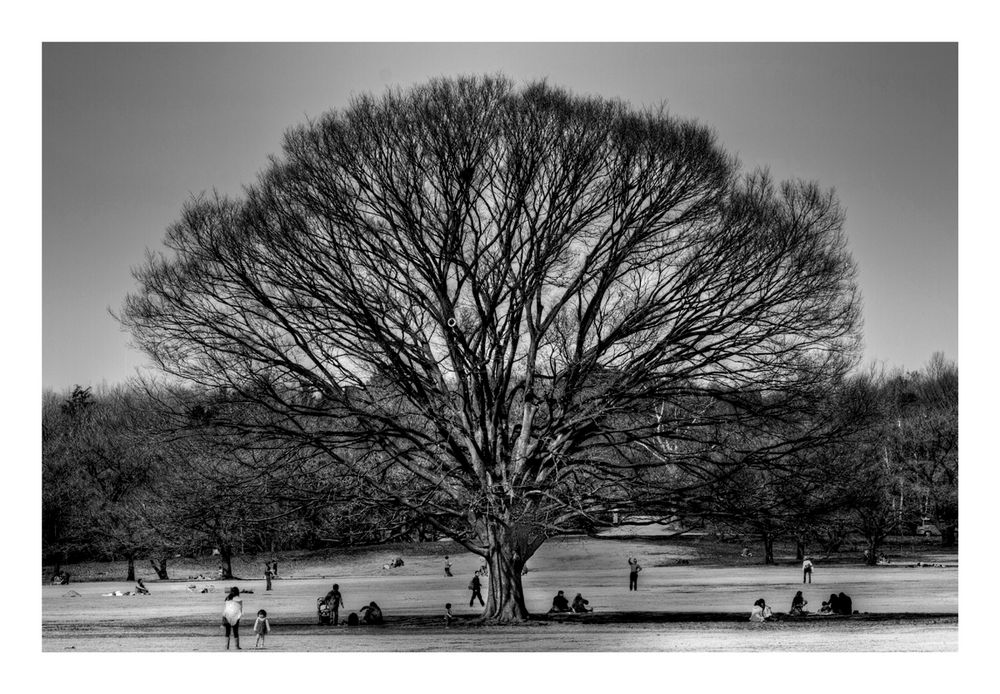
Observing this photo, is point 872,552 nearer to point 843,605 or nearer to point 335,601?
point 843,605

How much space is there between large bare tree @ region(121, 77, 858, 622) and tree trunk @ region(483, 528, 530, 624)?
0.04 m

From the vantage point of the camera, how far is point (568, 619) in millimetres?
18406

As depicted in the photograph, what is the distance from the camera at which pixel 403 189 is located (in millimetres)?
17281

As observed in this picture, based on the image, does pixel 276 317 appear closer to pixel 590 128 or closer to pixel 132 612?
pixel 590 128

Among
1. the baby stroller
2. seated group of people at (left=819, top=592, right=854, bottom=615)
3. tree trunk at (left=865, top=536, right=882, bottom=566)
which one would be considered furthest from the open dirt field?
tree trunk at (left=865, top=536, right=882, bottom=566)

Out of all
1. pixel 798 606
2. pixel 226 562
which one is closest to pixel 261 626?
pixel 798 606

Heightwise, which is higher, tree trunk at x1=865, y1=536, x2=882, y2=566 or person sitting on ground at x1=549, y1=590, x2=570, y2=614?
person sitting on ground at x1=549, y1=590, x2=570, y2=614

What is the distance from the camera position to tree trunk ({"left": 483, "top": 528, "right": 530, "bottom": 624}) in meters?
17.5

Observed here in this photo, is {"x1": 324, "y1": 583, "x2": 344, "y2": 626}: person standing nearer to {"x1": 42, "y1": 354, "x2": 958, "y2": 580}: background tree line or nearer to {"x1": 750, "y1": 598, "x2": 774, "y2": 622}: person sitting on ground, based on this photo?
{"x1": 42, "y1": 354, "x2": 958, "y2": 580}: background tree line

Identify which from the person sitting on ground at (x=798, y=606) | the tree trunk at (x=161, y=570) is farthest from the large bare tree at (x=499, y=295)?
the tree trunk at (x=161, y=570)

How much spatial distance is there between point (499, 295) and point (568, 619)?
6.04 metres

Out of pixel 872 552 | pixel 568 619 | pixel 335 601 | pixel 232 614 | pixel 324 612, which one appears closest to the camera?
pixel 232 614

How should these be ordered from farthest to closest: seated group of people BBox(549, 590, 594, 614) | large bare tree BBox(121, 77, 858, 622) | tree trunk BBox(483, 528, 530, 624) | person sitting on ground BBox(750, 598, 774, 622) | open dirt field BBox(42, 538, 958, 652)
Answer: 1. seated group of people BBox(549, 590, 594, 614)
2. person sitting on ground BBox(750, 598, 774, 622)
3. tree trunk BBox(483, 528, 530, 624)
4. large bare tree BBox(121, 77, 858, 622)
5. open dirt field BBox(42, 538, 958, 652)
